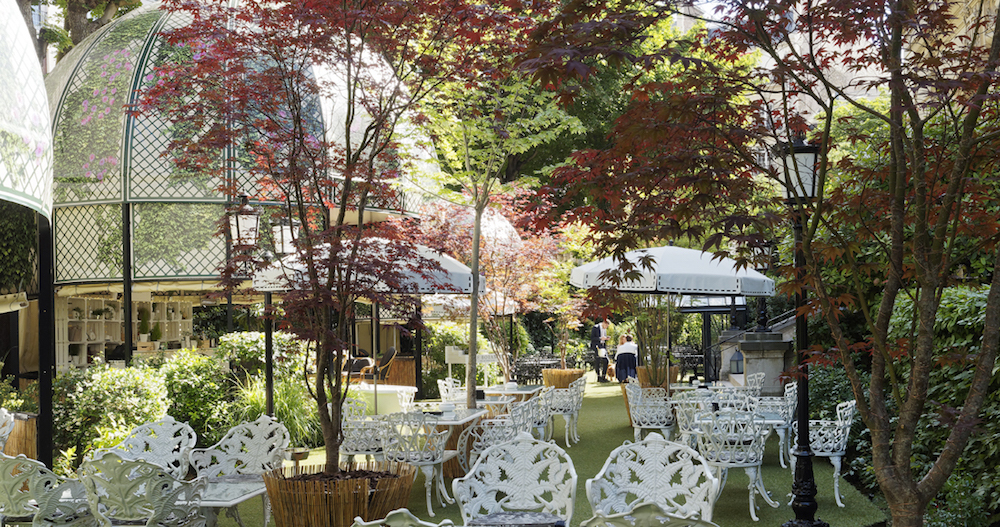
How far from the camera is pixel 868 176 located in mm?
4289

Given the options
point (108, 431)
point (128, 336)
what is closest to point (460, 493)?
point (108, 431)

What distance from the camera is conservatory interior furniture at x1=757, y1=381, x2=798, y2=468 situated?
894cm

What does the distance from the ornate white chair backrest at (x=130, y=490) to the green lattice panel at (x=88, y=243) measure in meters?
9.79

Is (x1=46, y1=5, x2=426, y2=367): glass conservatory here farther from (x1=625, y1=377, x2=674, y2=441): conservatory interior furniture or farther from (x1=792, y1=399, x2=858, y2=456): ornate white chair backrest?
(x1=792, y1=399, x2=858, y2=456): ornate white chair backrest

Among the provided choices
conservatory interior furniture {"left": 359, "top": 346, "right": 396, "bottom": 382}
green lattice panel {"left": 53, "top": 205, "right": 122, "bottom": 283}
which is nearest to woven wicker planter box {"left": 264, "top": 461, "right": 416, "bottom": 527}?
green lattice panel {"left": 53, "top": 205, "right": 122, "bottom": 283}

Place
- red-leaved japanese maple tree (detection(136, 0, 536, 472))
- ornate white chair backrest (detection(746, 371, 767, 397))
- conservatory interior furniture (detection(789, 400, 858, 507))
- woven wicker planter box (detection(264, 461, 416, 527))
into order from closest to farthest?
woven wicker planter box (detection(264, 461, 416, 527)) → red-leaved japanese maple tree (detection(136, 0, 536, 472)) → conservatory interior furniture (detection(789, 400, 858, 507)) → ornate white chair backrest (detection(746, 371, 767, 397))

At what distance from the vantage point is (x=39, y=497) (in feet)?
16.9

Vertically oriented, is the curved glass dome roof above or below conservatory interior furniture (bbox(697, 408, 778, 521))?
above

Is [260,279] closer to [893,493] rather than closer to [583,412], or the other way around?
[893,493]

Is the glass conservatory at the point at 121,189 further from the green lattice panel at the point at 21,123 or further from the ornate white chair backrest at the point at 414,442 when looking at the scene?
the green lattice panel at the point at 21,123

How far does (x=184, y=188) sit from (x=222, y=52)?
26.9ft

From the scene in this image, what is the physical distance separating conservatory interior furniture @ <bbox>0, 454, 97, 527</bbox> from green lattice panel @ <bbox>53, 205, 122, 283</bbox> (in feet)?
29.8

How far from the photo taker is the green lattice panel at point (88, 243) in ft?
44.9

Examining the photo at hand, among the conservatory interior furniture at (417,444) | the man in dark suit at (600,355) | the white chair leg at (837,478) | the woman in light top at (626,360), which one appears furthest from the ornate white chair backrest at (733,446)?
the man in dark suit at (600,355)
